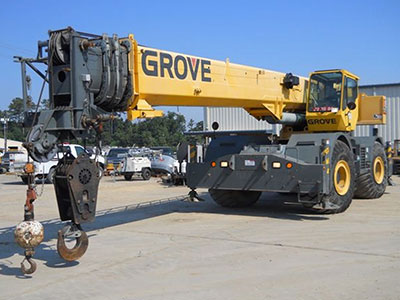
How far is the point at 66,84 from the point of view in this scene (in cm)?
694

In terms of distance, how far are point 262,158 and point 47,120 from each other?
5171mm

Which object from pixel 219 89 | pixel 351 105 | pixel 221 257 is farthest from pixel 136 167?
pixel 221 257

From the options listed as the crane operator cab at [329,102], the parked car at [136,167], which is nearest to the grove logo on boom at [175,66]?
the crane operator cab at [329,102]

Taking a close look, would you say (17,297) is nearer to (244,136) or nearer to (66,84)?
(66,84)

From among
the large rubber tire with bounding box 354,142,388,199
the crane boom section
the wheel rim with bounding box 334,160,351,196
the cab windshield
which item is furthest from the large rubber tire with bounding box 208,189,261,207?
the large rubber tire with bounding box 354,142,388,199

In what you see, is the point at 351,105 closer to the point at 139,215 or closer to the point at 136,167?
the point at 139,215

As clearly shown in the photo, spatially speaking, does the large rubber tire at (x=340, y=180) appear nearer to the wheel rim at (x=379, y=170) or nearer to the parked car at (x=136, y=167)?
the wheel rim at (x=379, y=170)

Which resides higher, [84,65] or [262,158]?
[84,65]

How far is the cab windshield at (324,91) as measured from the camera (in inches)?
478

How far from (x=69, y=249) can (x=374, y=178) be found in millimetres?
9632

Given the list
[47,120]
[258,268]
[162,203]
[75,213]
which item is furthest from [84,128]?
[162,203]

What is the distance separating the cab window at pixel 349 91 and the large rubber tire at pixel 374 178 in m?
1.83

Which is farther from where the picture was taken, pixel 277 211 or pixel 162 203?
pixel 162 203

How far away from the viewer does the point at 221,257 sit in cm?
727
